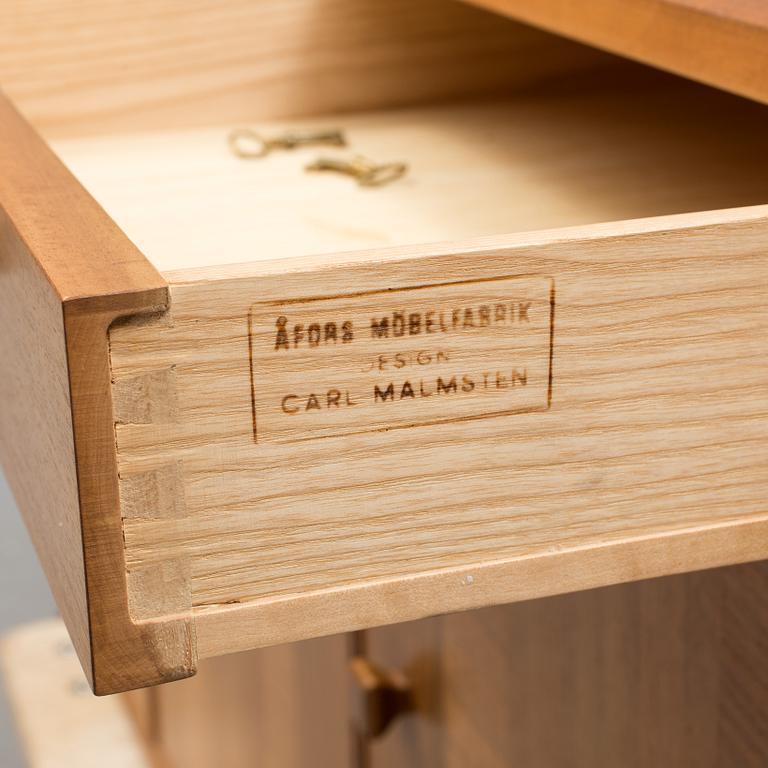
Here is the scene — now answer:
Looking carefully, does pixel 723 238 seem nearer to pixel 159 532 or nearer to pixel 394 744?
pixel 159 532

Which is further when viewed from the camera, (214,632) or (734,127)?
(734,127)

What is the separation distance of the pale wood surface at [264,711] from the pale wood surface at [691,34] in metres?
0.65

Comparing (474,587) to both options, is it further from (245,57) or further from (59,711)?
(59,711)

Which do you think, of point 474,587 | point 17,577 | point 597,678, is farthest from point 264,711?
point 474,587

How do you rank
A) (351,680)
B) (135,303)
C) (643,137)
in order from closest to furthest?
(135,303) < (643,137) < (351,680)

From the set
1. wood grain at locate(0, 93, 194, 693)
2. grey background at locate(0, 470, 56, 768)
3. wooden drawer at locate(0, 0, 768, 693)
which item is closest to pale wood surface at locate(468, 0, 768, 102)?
wooden drawer at locate(0, 0, 768, 693)

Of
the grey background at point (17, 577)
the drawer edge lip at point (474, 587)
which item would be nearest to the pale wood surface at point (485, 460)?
the drawer edge lip at point (474, 587)

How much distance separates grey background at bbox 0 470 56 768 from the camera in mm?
1774

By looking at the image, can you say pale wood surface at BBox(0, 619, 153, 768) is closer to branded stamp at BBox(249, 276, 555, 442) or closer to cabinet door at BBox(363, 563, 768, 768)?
cabinet door at BBox(363, 563, 768, 768)

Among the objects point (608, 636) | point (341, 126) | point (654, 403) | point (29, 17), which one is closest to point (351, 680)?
point (608, 636)

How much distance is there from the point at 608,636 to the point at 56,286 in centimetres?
49

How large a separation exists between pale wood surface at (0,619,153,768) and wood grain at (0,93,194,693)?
1.13 metres

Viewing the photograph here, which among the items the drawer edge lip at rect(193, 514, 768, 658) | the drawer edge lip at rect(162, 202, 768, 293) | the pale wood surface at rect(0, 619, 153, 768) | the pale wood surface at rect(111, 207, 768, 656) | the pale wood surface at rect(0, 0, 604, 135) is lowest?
the pale wood surface at rect(0, 619, 153, 768)

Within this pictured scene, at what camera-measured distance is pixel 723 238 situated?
41 cm
